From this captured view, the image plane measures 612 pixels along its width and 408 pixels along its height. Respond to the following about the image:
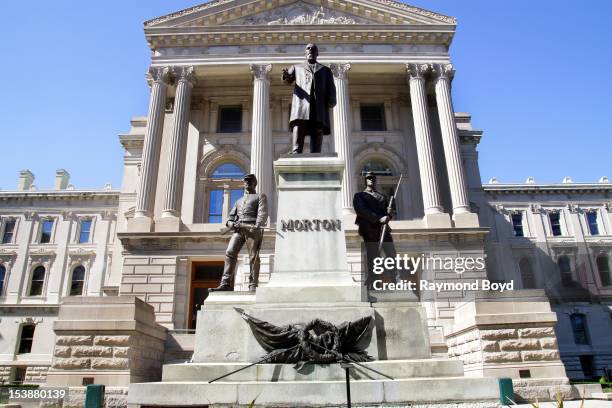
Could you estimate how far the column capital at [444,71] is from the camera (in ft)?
99.9

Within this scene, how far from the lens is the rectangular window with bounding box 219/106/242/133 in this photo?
1298 inches

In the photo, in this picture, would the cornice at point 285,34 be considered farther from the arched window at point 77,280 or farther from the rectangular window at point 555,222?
the rectangular window at point 555,222

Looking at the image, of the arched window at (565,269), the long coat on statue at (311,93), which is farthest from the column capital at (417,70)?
the arched window at (565,269)

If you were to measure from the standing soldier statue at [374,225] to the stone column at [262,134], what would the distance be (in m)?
16.5

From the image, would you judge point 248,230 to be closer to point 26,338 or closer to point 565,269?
point 26,338

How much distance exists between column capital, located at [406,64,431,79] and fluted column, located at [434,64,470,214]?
639mm

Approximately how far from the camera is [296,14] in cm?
3222

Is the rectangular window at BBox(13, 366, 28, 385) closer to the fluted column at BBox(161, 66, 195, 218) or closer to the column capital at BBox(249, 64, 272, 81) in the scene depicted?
the fluted column at BBox(161, 66, 195, 218)

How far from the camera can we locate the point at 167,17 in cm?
3125

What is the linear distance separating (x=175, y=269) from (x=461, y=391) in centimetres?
2060

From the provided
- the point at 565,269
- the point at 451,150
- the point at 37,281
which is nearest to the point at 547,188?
the point at 565,269

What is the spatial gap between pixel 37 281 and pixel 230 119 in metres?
26.6

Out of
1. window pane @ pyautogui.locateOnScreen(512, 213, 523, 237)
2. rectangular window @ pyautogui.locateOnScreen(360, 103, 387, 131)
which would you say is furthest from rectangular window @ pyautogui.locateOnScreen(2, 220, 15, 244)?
window pane @ pyautogui.locateOnScreen(512, 213, 523, 237)

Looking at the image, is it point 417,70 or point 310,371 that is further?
point 417,70
